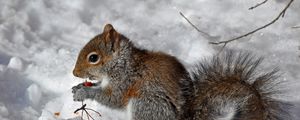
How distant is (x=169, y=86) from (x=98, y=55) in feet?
1.53

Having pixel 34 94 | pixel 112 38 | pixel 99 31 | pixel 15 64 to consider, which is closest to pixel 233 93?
pixel 112 38

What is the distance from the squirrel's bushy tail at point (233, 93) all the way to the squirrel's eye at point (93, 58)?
1.86 feet

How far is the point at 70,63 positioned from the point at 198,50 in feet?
3.23

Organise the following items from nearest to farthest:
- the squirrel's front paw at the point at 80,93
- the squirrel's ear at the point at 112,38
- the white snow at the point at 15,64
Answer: the squirrel's ear at the point at 112,38
the squirrel's front paw at the point at 80,93
the white snow at the point at 15,64

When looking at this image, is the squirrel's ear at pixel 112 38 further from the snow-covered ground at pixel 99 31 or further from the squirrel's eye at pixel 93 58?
the snow-covered ground at pixel 99 31

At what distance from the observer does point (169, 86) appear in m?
3.31

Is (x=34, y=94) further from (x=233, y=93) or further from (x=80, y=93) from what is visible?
(x=233, y=93)

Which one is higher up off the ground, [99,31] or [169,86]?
[99,31]

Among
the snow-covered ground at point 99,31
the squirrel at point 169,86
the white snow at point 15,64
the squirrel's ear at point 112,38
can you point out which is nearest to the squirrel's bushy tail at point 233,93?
the squirrel at point 169,86

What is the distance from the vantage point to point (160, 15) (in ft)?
16.5

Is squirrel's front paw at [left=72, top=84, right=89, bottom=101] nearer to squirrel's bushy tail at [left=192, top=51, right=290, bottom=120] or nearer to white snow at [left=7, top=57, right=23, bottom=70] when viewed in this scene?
squirrel's bushy tail at [left=192, top=51, right=290, bottom=120]

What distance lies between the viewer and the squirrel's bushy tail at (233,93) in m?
3.29

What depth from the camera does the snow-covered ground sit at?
13.1ft

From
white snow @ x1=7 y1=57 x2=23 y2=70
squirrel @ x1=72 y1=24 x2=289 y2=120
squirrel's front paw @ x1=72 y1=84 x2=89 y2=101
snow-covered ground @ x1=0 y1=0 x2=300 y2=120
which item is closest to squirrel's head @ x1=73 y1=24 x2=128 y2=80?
squirrel @ x1=72 y1=24 x2=289 y2=120
